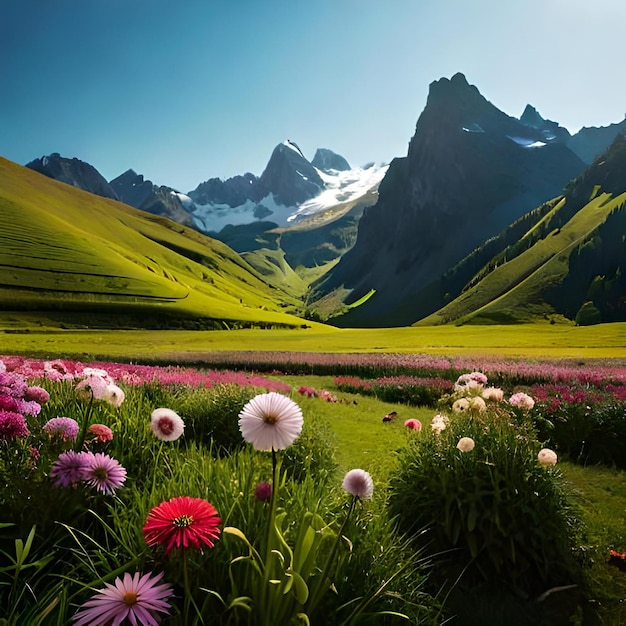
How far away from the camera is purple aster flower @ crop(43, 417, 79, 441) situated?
165 inches

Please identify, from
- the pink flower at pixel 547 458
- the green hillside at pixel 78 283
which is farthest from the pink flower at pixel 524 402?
the green hillside at pixel 78 283

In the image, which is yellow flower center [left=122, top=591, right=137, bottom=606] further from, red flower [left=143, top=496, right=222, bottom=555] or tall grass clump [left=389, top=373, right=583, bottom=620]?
tall grass clump [left=389, top=373, right=583, bottom=620]

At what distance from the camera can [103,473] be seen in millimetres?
3377

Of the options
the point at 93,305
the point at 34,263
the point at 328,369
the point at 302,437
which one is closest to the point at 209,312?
Result: the point at 93,305

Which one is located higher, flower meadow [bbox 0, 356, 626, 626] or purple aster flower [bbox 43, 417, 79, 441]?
purple aster flower [bbox 43, 417, 79, 441]

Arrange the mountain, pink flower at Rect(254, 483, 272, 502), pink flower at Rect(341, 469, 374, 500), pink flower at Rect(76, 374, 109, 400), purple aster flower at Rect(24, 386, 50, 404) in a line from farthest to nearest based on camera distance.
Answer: the mountain
purple aster flower at Rect(24, 386, 50, 404)
pink flower at Rect(76, 374, 109, 400)
pink flower at Rect(254, 483, 272, 502)
pink flower at Rect(341, 469, 374, 500)

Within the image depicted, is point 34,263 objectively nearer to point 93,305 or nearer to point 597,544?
point 93,305

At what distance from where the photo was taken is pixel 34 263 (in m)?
111

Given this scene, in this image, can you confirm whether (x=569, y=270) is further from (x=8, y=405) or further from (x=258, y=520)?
(x=8, y=405)

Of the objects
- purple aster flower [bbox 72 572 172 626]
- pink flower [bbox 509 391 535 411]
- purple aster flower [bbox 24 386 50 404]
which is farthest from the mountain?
purple aster flower [bbox 72 572 172 626]

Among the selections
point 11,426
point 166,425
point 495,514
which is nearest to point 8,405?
point 11,426

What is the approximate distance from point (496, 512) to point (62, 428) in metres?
5.25

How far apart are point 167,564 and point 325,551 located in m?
1.24

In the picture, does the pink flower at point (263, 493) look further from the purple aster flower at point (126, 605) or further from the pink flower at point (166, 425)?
the purple aster flower at point (126, 605)
